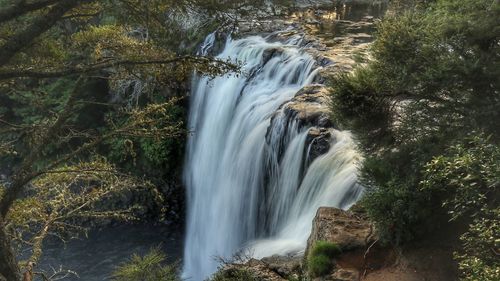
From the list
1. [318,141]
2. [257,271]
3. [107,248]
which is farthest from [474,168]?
[107,248]

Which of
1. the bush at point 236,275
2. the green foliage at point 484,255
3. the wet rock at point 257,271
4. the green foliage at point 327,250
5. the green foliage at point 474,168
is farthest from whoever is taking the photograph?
the wet rock at point 257,271

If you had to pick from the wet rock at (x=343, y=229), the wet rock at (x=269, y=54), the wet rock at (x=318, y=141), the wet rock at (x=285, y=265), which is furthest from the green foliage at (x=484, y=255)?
the wet rock at (x=269, y=54)

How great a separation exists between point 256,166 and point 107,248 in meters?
6.86

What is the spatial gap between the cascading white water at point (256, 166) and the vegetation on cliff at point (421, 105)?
2054mm

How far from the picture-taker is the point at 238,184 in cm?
1379

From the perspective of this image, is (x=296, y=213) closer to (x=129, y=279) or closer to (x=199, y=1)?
(x=129, y=279)

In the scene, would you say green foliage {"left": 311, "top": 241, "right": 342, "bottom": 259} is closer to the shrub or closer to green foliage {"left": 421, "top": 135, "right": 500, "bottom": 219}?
the shrub

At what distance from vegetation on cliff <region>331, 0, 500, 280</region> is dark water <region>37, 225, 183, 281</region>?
Answer: 9.46 m

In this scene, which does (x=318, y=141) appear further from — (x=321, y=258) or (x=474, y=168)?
(x=474, y=168)

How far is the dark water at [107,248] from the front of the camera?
15.1m

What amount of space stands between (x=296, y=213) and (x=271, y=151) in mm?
1991

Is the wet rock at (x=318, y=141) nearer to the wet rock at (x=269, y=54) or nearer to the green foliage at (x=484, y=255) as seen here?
the wet rock at (x=269, y=54)

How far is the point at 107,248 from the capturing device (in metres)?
16.2

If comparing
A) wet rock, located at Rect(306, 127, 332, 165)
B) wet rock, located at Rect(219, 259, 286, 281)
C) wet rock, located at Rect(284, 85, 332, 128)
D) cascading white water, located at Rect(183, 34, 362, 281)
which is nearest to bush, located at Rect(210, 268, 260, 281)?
wet rock, located at Rect(219, 259, 286, 281)
